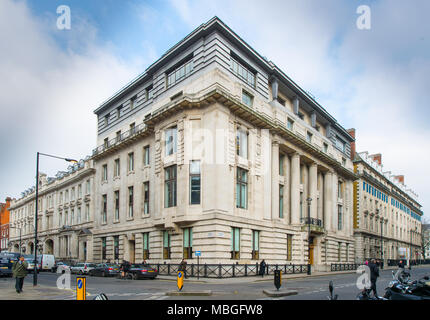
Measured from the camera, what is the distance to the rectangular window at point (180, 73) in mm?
38156

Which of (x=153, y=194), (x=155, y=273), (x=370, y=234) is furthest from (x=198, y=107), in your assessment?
(x=370, y=234)

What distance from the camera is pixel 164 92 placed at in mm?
41125

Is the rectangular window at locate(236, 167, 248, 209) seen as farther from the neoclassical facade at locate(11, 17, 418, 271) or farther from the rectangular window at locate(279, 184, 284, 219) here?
the rectangular window at locate(279, 184, 284, 219)

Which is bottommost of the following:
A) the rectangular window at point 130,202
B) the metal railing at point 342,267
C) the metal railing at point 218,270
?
the metal railing at point 342,267

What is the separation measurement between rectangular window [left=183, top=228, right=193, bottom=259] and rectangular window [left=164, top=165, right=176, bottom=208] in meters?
2.89

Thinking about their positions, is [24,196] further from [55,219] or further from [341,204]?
[341,204]

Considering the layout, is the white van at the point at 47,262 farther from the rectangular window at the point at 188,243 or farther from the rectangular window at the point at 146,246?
the rectangular window at the point at 188,243

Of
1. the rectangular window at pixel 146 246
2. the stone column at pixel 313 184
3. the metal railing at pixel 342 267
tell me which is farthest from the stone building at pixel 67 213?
the metal railing at pixel 342 267

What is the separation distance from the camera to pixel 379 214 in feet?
254

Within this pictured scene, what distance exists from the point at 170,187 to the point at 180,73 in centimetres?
1170

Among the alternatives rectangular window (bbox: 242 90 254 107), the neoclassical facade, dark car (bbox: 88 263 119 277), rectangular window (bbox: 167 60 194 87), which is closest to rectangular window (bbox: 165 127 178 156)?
the neoclassical facade

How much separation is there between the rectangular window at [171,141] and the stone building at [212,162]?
0.17 meters

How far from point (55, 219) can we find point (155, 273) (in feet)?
142
